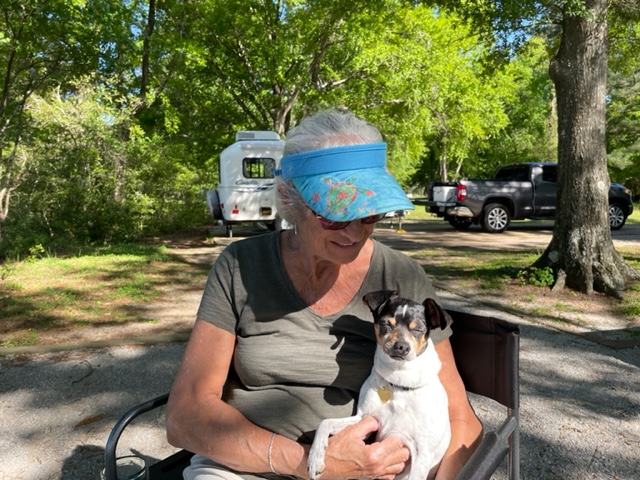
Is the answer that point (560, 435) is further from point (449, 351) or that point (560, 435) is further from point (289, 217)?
point (289, 217)

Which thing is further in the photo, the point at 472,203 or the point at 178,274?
the point at 472,203

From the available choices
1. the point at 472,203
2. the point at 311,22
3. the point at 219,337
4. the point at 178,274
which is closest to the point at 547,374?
the point at 219,337

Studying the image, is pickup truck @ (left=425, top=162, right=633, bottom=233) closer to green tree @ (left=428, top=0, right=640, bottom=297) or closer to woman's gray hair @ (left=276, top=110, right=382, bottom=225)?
green tree @ (left=428, top=0, right=640, bottom=297)

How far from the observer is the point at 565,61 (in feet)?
22.2

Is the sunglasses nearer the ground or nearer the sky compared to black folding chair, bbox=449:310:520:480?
nearer the sky

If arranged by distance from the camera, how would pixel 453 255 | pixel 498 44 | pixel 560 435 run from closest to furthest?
pixel 560 435 < pixel 498 44 < pixel 453 255

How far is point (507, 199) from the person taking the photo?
50.4 ft

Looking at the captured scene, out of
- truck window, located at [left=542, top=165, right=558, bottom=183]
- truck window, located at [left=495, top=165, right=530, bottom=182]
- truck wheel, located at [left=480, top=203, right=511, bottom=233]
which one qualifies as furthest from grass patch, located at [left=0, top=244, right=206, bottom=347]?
truck window, located at [left=542, top=165, right=558, bottom=183]

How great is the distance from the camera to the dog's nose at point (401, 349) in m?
1.59

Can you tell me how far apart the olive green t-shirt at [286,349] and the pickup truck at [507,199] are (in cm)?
1383

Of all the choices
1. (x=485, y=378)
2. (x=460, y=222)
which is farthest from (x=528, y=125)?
(x=485, y=378)

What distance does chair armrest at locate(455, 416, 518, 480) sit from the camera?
1.39 meters

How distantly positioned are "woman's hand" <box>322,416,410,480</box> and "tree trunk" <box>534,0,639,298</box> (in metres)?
5.93

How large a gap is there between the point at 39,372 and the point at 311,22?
48.9 ft
